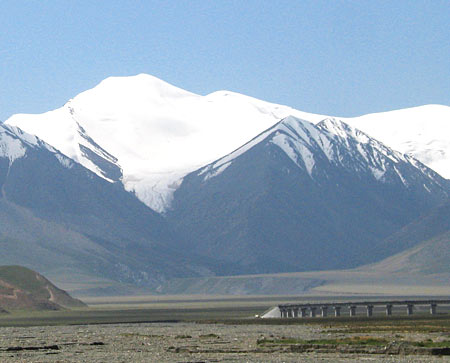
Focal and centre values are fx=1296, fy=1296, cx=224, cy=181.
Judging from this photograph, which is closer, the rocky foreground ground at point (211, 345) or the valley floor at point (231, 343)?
the rocky foreground ground at point (211, 345)

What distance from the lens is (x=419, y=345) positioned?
89.9m

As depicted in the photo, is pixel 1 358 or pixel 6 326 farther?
pixel 6 326

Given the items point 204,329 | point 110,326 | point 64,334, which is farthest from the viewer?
point 110,326

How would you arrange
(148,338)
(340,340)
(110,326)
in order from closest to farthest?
1. (340,340)
2. (148,338)
3. (110,326)

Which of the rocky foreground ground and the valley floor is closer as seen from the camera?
the rocky foreground ground

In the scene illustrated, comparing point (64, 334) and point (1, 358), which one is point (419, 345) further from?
point (64, 334)

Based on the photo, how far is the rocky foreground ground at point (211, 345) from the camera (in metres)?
84.9

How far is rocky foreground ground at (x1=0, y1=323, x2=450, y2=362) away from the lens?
84875mm

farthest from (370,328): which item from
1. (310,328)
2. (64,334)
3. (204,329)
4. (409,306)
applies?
(409,306)

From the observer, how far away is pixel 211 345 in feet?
326

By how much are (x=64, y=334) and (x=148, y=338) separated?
1345cm

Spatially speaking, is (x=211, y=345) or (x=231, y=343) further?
(x=231, y=343)

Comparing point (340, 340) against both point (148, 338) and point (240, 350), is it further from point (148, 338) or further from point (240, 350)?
point (148, 338)

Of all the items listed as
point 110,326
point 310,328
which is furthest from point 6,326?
point 310,328
